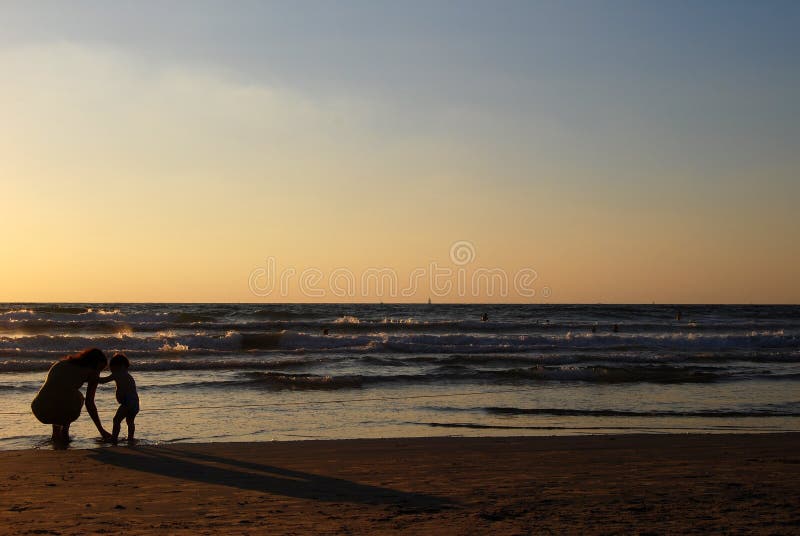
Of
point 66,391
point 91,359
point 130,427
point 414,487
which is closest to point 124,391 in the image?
point 130,427

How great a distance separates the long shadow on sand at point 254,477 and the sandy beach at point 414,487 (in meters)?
0.02

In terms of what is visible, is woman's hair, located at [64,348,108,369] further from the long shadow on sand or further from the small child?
Result: the long shadow on sand

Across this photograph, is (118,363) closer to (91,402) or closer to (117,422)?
(91,402)

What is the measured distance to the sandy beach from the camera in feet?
19.8

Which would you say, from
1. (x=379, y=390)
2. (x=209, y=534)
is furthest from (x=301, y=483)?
(x=379, y=390)

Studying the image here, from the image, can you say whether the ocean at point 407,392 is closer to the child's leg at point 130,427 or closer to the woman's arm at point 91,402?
the woman's arm at point 91,402

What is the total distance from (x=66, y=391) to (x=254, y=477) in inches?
153

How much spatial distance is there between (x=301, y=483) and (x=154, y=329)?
40526 millimetres

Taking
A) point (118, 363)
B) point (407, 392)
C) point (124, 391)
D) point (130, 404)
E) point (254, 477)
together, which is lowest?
point (407, 392)

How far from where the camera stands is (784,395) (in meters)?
16.4

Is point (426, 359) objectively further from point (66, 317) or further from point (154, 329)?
point (66, 317)

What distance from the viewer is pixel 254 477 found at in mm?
8109

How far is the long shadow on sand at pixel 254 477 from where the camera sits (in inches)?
277

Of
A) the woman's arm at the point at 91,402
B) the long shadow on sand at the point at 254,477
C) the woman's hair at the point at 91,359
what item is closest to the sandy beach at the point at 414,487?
the long shadow on sand at the point at 254,477
